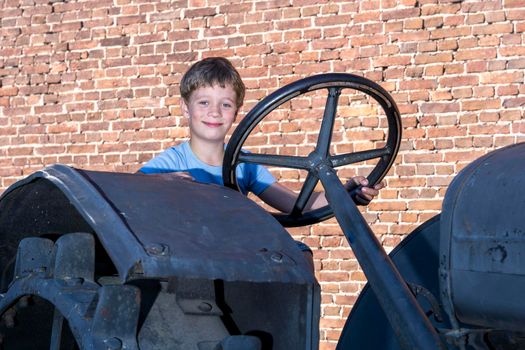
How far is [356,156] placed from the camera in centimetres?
291

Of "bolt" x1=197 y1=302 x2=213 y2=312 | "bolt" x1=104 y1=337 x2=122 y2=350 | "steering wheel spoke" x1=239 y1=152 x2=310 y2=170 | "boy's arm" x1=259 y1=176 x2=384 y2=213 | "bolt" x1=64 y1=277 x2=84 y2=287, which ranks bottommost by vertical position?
"bolt" x1=104 y1=337 x2=122 y2=350

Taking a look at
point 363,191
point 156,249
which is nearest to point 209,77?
point 363,191

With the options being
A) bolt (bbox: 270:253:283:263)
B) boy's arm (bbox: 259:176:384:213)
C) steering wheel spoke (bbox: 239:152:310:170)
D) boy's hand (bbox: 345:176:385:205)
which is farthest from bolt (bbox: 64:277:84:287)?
boy's arm (bbox: 259:176:384:213)

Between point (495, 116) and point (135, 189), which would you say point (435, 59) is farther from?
point (135, 189)

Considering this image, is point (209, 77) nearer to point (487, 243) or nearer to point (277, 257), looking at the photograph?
point (277, 257)

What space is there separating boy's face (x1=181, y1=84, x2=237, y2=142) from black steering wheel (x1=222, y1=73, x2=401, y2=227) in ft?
1.00

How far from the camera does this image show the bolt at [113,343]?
1.81 metres

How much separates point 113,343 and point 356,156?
4.23 ft

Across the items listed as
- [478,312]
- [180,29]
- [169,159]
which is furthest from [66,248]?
[180,29]

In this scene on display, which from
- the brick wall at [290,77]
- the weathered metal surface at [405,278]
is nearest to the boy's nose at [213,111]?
the weathered metal surface at [405,278]

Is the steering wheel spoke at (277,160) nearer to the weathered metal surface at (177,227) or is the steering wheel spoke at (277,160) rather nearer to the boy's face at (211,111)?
the boy's face at (211,111)

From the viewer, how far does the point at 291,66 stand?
19.4 ft

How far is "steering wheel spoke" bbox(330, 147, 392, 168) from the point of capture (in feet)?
9.20

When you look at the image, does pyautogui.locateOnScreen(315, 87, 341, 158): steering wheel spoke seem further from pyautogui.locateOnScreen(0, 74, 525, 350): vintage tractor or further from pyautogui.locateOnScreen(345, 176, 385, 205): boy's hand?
pyautogui.locateOnScreen(0, 74, 525, 350): vintage tractor
